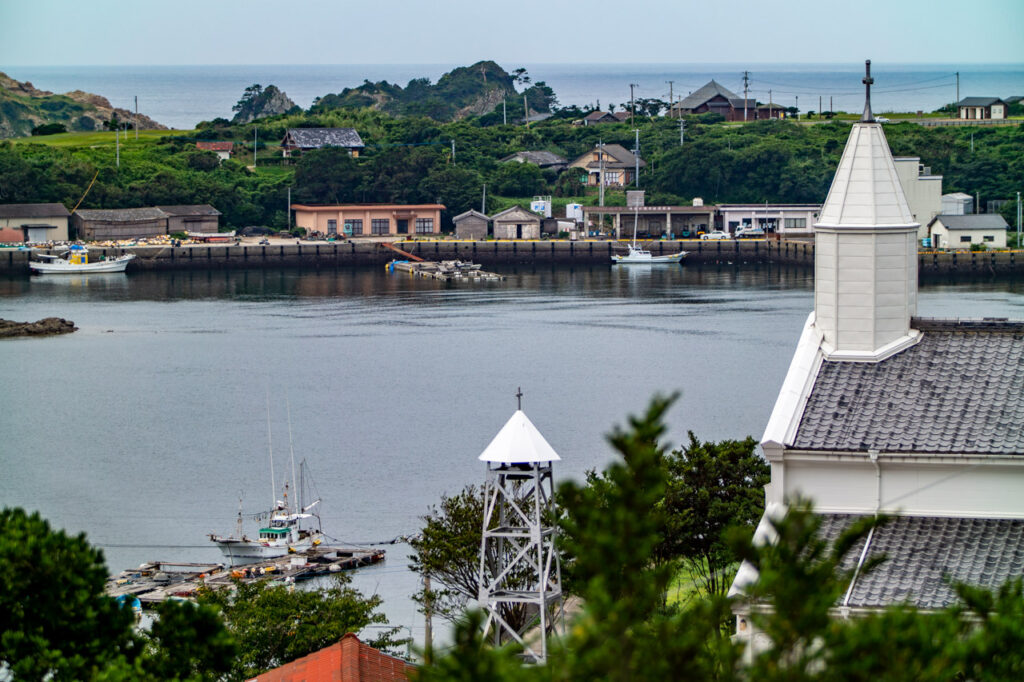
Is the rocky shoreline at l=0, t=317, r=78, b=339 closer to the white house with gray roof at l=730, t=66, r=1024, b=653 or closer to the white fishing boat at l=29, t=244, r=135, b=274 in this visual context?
the white fishing boat at l=29, t=244, r=135, b=274

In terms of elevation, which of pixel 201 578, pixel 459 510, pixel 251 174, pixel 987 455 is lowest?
pixel 201 578

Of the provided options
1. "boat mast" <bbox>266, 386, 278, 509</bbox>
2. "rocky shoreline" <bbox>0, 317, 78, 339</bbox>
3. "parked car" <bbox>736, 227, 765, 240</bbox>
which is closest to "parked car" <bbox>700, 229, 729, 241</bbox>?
"parked car" <bbox>736, 227, 765, 240</bbox>

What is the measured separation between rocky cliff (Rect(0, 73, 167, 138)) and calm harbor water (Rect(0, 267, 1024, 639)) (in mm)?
59232

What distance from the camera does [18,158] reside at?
2822 inches

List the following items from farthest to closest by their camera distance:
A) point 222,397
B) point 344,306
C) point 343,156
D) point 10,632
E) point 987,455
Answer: point 343,156 → point 344,306 → point 222,397 → point 987,455 → point 10,632

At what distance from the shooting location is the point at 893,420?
35.0 ft

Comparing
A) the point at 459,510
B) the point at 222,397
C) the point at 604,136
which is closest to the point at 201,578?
the point at 459,510

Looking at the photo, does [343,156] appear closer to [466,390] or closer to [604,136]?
[604,136]

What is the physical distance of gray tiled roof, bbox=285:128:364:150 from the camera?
8075 centimetres

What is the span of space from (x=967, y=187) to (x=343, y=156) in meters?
30.0

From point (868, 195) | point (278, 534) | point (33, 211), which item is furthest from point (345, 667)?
point (33, 211)

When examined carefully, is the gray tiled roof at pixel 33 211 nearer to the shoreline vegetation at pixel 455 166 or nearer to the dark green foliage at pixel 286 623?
the shoreline vegetation at pixel 455 166

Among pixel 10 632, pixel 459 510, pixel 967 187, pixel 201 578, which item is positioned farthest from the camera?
pixel 967 187

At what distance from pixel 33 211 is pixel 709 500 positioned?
Answer: 58192mm
